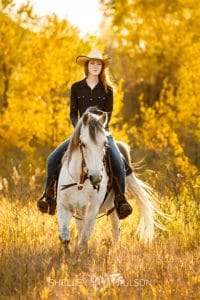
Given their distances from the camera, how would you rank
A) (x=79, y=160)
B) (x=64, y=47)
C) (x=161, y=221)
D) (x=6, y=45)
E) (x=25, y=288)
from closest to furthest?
(x=25, y=288)
(x=79, y=160)
(x=161, y=221)
(x=64, y=47)
(x=6, y=45)

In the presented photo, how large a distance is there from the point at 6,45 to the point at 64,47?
457cm

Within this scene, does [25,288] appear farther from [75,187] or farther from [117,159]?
[117,159]

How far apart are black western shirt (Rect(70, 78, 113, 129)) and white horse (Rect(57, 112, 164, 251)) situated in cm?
68

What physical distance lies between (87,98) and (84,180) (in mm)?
1180

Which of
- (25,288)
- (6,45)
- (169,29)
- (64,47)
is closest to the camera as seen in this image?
(25,288)

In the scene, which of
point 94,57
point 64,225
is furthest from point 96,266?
point 94,57

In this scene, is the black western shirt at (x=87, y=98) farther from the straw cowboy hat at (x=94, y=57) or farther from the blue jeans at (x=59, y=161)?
the blue jeans at (x=59, y=161)

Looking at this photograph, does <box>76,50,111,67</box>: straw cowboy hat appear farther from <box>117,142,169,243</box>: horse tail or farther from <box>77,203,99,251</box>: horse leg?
<box>77,203,99,251</box>: horse leg

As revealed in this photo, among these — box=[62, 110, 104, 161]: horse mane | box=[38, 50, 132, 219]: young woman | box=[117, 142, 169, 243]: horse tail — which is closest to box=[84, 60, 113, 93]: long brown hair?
box=[38, 50, 132, 219]: young woman

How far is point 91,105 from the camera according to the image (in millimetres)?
7477

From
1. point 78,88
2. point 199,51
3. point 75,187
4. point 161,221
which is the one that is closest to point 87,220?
point 75,187

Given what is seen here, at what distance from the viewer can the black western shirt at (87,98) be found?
24.5 feet

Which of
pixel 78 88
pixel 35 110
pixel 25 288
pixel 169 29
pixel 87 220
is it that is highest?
pixel 169 29

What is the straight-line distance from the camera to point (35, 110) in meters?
14.7
